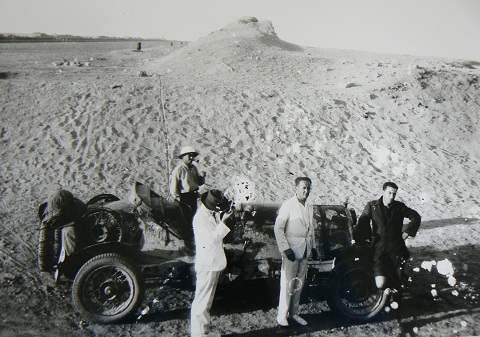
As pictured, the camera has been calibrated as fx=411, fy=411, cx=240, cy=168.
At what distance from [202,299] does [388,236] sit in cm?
234

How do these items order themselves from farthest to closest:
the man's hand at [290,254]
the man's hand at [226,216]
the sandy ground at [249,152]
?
the sandy ground at [249,152] < the man's hand at [290,254] < the man's hand at [226,216]

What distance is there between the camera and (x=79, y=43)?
81.4 feet

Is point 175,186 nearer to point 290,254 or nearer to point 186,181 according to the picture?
point 186,181

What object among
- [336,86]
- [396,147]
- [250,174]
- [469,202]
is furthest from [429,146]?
[250,174]

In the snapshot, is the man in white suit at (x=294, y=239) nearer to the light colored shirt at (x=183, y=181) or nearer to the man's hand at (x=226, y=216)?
the man's hand at (x=226, y=216)

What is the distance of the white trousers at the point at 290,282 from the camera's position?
457cm

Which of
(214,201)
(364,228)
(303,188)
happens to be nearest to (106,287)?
(214,201)

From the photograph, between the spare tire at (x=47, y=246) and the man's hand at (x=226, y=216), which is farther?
the spare tire at (x=47, y=246)

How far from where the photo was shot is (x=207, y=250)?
161 inches

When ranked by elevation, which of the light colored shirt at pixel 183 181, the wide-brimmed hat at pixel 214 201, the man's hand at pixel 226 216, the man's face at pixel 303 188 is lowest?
the light colored shirt at pixel 183 181

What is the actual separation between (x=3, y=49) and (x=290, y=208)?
19042mm

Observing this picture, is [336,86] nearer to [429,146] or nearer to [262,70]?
[262,70]

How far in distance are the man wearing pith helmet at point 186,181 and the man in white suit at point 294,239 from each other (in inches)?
82.3

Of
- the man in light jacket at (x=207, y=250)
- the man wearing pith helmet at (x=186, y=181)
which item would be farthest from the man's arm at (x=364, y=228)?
the man wearing pith helmet at (x=186, y=181)
